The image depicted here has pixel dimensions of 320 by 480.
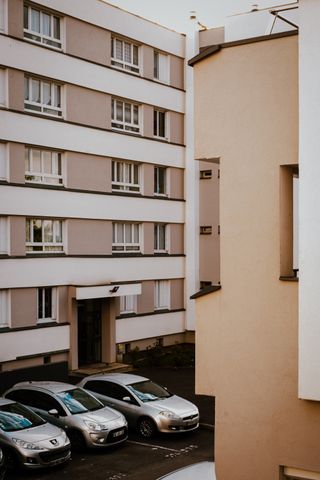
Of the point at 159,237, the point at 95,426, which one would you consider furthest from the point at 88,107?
the point at 95,426

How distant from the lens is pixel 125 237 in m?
31.7

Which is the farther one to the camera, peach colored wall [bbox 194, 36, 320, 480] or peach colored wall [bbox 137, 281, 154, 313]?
peach colored wall [bbox 137, 281, 154, 313]

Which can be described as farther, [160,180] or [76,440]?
[160,180]

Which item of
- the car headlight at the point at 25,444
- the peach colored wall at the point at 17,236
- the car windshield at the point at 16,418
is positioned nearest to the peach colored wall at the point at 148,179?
the peach colored wall at the point at 17,236

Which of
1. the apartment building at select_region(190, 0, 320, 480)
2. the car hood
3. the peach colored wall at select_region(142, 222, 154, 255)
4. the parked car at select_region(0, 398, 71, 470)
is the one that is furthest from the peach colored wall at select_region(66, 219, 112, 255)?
the apartment building at select_region(190, 0, 320, 480)

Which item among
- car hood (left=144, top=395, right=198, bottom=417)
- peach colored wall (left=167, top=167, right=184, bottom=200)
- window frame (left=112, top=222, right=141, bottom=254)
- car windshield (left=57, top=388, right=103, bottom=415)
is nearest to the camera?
car windshield (left=57, top=388, right=103, bottom=415)

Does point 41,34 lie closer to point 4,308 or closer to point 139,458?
point 4,308

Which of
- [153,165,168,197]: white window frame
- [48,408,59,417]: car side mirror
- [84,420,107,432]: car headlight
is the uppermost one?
[153,165,168,197]: white window frame

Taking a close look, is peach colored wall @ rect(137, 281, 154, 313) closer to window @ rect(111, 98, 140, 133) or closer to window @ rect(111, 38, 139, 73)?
window @ rect(111, 98, 140, 133)

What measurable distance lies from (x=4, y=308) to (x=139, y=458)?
34.4 ft

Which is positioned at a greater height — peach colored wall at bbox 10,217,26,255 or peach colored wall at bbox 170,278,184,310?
peach colored wall at bbox 10,217,26,255

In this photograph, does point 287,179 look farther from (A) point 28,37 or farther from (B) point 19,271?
(A) point 28,37

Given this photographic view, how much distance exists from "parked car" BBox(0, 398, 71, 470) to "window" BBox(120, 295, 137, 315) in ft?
47.2

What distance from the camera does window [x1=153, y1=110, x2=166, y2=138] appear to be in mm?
33312
